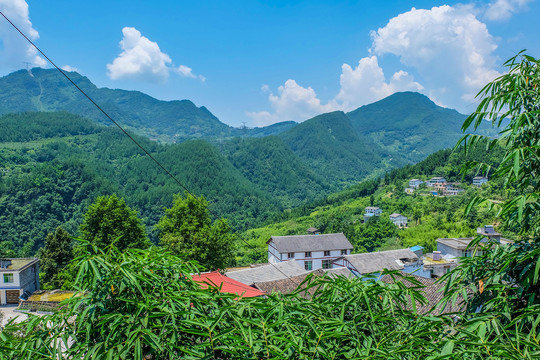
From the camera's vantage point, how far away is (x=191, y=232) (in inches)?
700

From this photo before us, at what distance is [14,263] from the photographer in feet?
70.3

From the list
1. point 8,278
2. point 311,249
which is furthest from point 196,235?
point 311,249

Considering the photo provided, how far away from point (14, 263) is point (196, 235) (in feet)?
44.5

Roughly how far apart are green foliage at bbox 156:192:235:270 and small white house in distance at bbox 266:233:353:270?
1201cm

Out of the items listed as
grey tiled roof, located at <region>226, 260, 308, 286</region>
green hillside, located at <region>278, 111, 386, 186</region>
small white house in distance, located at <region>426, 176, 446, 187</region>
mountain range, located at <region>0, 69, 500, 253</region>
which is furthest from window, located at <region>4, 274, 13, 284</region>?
green hillside, located at <region>278, 111, 386, 186</region>

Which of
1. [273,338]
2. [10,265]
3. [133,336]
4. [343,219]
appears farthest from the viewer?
[343,219]

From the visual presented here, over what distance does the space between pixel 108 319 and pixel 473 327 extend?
5.90 feet

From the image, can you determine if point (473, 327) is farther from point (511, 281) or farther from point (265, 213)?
point (265, 213)

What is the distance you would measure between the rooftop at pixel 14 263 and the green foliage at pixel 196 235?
32.5 ft

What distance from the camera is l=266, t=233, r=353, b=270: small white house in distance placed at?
98.3 feet

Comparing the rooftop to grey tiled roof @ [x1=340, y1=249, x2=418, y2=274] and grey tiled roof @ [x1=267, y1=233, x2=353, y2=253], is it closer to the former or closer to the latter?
grey tiled roof @ [x1=267, y1=233, x2=353, y2=253]

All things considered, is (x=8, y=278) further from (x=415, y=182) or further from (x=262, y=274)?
(x=415, y=182)

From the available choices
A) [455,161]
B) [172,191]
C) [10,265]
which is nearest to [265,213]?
[172,191]

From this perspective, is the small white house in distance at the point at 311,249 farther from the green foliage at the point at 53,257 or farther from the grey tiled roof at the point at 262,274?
the green foliage at the point at 53,257
